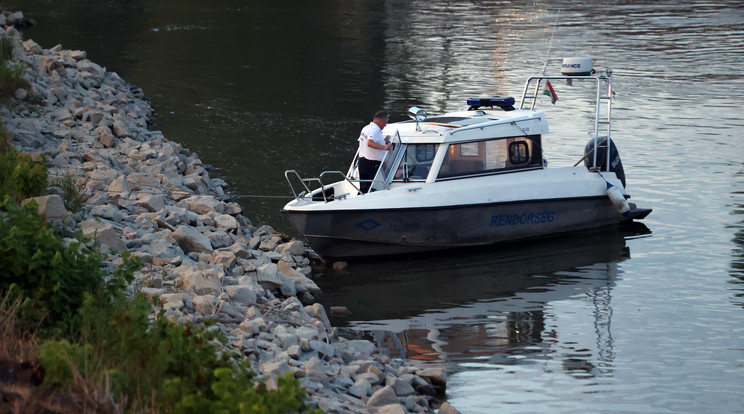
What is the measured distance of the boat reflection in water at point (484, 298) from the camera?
11.6m

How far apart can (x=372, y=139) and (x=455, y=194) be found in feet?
5.19

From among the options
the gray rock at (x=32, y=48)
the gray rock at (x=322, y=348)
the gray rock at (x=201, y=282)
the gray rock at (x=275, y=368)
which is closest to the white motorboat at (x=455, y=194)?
the gray rock at (x=201, y=282)

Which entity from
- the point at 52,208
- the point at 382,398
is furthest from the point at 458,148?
the point at 382,398

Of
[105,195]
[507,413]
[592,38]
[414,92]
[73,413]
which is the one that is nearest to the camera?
[73,413]

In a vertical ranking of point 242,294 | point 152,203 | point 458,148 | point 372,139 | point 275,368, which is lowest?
point 242,294

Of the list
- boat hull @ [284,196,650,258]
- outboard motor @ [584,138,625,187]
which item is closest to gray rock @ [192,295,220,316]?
boat hull @ [284,196,650,258]

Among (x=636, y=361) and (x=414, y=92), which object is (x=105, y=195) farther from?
(x=414, y=92)

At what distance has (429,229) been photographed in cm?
1499

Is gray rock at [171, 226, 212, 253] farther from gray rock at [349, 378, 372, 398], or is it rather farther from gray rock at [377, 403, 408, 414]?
gray rock at [377, 403, 408, 414]

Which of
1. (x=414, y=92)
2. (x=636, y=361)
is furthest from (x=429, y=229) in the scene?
(x=414, y=92)

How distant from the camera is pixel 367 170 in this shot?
1520cm

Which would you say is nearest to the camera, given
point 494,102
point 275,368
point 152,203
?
point 275,368

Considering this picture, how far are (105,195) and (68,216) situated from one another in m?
2.35

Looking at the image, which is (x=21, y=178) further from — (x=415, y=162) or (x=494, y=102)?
(x=494, y=102)
